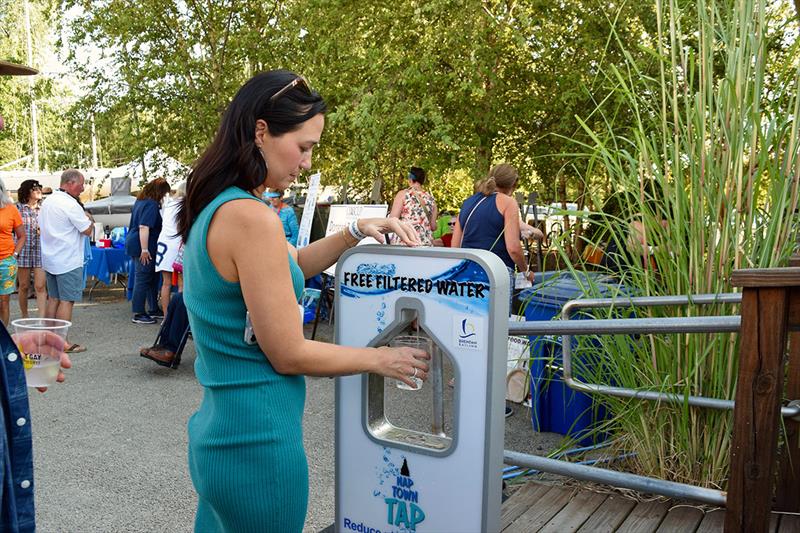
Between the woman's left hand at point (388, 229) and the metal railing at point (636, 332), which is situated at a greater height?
the woman's left hand at point (388, 229)

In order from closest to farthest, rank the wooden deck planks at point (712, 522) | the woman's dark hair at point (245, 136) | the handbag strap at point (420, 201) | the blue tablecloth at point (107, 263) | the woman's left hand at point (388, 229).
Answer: the woman's dark hair at point (245, 136), the woman's left hand at point (388, 229), the wooden deck planks at point (712, 522), the handbag strap at point (420, 201), the blue tablecloth at point (107, 263)

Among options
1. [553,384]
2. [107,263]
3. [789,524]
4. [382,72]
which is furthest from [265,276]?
[107,263]

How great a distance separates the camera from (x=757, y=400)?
6.98 feet

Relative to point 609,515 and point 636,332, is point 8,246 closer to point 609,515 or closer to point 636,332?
point 609,515

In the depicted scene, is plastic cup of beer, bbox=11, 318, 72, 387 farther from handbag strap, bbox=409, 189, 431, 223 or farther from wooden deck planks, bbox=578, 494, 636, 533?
handbag strap, bbox=409, 189, 431, 223

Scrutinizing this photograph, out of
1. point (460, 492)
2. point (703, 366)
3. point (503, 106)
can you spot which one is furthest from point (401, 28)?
point (460, 492)

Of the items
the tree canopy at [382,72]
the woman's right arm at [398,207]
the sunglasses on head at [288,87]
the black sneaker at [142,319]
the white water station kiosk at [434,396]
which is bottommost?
the black sneaker at [142,319]

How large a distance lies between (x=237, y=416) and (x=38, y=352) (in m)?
0.74

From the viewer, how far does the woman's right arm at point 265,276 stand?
166cm

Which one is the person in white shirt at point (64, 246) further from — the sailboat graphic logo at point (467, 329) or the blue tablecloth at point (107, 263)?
the sailboat graphic logo at point (467, 329)

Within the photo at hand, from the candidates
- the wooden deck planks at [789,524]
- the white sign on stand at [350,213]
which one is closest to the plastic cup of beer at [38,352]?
the wooden deck planks at [789,524]

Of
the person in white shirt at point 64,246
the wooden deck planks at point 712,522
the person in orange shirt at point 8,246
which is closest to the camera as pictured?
the wooden deck planks at point 712,522

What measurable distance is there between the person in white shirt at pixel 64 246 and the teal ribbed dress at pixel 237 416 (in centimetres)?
671

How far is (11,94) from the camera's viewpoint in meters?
27.8
